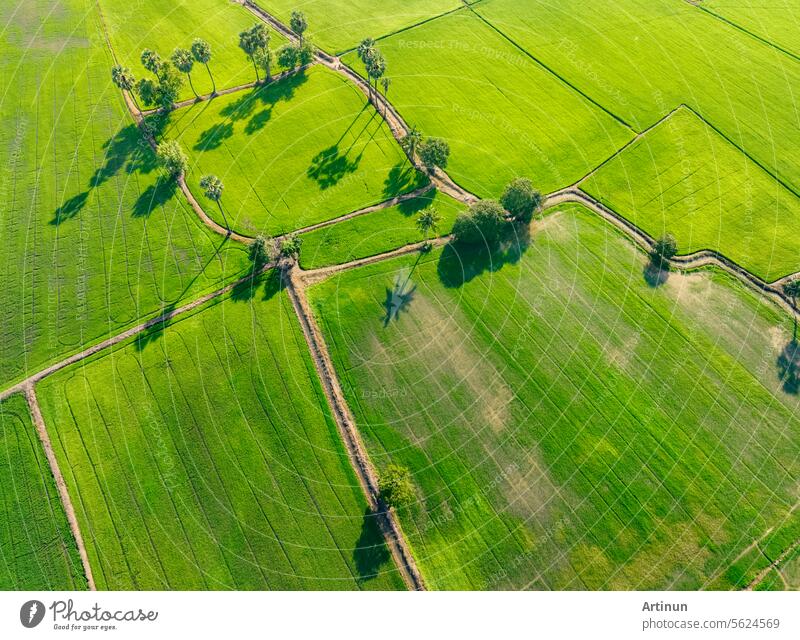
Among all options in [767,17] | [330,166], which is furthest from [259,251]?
[767,17]

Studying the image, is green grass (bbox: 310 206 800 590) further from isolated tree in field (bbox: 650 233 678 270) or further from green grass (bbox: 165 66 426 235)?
green grass (bbox: 165 66 426 235)

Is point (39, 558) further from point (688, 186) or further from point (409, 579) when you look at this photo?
point (688, 186)

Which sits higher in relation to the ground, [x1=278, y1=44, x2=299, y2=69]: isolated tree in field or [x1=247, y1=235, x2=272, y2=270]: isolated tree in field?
[x1=278, y1=44, x2=299, y2=69]: isolated tree in field

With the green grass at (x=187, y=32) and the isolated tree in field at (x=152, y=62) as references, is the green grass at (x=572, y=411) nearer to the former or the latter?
the isolated tree in field at (x=152, y=62)

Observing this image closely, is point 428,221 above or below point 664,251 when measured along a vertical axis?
below

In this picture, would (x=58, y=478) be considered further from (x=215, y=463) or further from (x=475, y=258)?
(x=475, y=258)

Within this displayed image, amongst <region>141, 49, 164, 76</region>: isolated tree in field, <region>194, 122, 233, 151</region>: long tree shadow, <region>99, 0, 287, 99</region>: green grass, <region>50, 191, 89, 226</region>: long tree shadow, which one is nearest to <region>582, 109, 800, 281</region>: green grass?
<region>194, 122, 233, 151</region>: long tree shadow

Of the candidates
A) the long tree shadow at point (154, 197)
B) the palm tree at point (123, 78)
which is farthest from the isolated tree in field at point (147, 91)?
the long tree shadow at point (154, 197)
